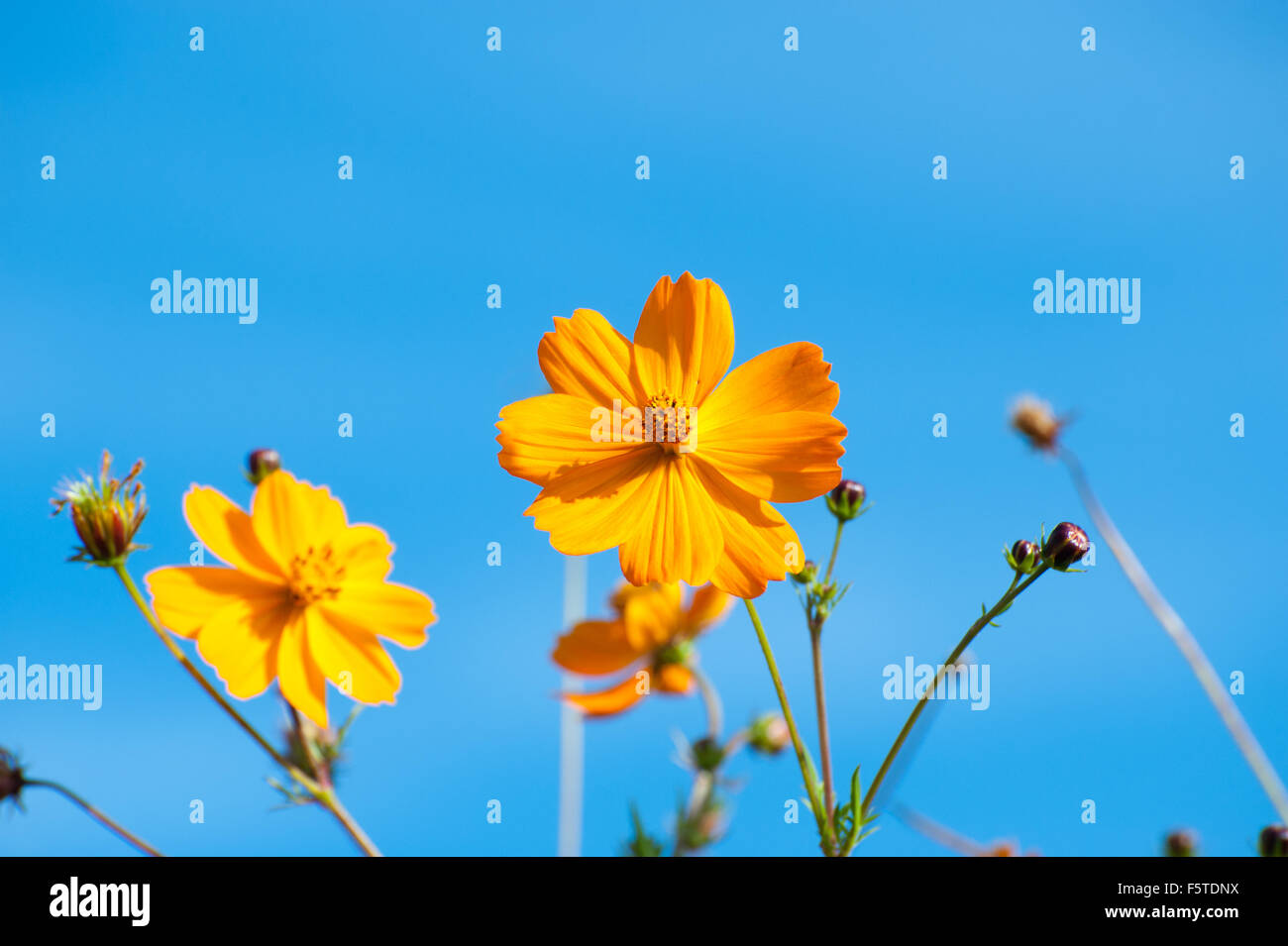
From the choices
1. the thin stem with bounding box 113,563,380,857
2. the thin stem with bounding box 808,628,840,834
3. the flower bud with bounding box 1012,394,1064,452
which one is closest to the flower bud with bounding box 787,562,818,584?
the thin stem with bounding box 808,628,840,834

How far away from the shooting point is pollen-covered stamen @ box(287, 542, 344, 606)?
40.4 inches

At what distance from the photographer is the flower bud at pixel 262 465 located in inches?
54.2

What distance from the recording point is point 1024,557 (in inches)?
45.4

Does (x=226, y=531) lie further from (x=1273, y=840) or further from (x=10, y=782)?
(x=1273, y=840)

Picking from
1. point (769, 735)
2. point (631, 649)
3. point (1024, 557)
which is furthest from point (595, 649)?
point (769, 735)

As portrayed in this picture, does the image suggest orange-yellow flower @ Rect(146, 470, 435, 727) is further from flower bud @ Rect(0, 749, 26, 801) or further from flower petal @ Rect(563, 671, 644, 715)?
flower petal @ Rect(563, 671, 644, 715)

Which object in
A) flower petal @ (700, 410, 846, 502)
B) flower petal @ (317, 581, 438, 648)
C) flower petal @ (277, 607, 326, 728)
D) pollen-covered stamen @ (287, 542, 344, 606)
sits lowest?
flower petal @ (277, 607, 326, 728)

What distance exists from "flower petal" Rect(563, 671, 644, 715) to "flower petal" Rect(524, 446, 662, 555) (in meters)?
0.83

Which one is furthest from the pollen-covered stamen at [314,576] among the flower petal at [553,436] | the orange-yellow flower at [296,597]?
the flower petal at [553,436]

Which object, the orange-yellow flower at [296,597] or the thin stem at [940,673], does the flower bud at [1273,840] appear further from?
the orange-yellow flower at [296,597]

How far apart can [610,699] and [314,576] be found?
816mm
